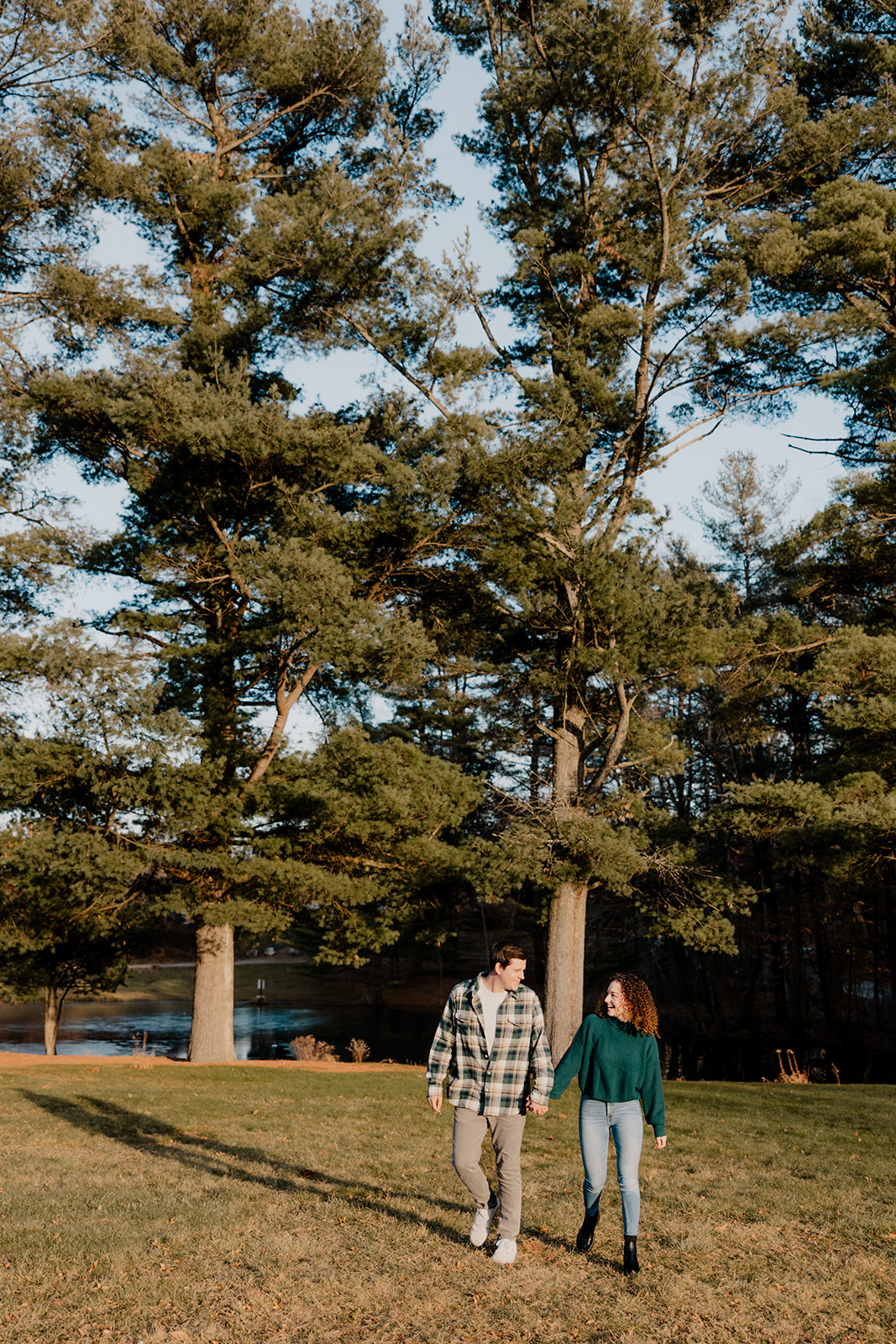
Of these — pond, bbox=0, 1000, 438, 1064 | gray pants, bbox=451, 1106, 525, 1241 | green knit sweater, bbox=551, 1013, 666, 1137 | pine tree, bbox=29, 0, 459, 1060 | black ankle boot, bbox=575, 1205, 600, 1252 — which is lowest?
pond, bbox=0, 1000, 438, 1064

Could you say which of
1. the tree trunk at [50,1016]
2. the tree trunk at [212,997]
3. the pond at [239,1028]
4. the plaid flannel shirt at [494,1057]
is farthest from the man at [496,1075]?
the pond at [239,1028]

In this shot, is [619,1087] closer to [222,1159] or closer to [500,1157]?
[500,1157]

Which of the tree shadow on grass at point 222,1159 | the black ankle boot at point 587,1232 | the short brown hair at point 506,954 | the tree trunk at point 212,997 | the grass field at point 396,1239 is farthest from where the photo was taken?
the tree trunk at point 212,997

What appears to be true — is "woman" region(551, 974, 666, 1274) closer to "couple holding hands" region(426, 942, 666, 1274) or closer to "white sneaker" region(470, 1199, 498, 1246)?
"couple holding hands" region(426, 942, 666, 1274)

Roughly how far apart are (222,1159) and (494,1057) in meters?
3.59

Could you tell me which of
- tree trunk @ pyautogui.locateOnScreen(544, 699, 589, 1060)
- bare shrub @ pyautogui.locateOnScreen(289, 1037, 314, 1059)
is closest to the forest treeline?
tree trunk @ pyautogui.locateOnScreen(544, 699, 589, 1060)

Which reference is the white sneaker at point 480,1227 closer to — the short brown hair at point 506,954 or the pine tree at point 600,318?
the short brown hair at point 506,954

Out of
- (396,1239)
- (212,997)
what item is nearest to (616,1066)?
(396,1239)

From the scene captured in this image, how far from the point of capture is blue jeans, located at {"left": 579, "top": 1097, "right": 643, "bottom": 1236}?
15.6 ft

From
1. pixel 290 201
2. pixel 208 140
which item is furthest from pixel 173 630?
pixel 208 140

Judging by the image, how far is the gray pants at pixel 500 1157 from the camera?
475 cm

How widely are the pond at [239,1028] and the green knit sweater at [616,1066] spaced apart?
16.9m

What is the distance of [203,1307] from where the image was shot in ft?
13.5

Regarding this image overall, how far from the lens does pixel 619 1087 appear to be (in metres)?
4.78
